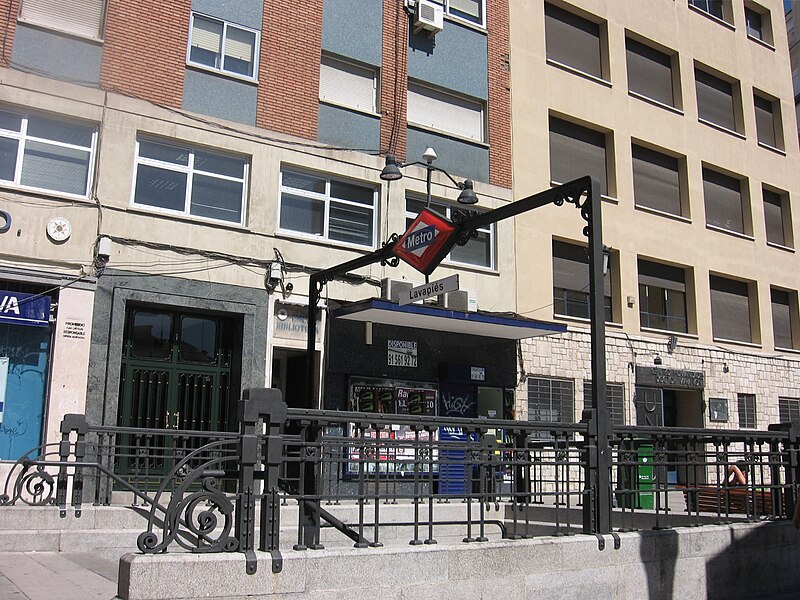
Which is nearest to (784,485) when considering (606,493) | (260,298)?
(606,493)

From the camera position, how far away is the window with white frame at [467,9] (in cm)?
1880

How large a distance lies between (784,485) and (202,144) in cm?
1080

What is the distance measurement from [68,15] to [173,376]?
6449mm

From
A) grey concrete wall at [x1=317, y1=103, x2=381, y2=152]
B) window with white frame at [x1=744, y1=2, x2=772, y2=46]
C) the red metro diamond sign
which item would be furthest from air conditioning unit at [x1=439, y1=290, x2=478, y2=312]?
window with white frame at [x1=744, y1=2, x2=772, y2=46]

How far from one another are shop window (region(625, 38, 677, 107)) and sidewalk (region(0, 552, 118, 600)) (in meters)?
18.4

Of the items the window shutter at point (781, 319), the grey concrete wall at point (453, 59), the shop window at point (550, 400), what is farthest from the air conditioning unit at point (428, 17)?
the window shutter at point (781, 319)

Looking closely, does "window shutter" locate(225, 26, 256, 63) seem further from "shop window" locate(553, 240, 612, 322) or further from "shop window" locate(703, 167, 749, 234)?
"shop window" locate(703, 167, 749, 234)

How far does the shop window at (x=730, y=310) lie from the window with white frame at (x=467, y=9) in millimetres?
9398

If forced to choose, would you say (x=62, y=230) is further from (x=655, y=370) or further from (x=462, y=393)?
(x=655, y=370)

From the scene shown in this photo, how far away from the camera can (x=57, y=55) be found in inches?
547

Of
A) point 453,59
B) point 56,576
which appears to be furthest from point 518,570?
point 453,59

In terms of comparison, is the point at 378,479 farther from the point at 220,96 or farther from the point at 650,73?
the point at 650,73

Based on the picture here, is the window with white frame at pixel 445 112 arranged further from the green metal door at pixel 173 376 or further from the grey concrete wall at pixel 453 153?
the green metal door at pixel 173 376

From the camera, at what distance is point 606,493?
298 inches
